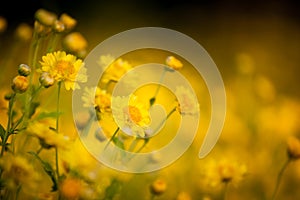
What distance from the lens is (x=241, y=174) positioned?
4.11 feet

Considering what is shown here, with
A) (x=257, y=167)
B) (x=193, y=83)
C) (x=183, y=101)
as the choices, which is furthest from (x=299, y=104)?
(x=183, y=101)

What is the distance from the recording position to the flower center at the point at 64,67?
1067 millimetres

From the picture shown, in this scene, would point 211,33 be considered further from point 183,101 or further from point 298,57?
point 183,101

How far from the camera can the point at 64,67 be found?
1067 mm

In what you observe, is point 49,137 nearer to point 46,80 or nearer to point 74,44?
point 46,80

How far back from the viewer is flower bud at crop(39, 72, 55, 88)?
1046mm

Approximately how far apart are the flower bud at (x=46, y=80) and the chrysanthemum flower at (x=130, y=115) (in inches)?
4.4

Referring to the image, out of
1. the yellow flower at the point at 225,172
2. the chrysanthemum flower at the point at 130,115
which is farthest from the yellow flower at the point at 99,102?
the yellow flower at the point at 225,172

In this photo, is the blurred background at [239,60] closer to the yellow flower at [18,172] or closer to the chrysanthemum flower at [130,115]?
the chrysanthemum flower at [130,115]

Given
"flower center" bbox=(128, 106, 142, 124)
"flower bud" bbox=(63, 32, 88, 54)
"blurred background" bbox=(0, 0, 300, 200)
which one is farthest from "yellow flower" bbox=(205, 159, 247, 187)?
"flower bud" bbox=(63, 32, 88, 54)

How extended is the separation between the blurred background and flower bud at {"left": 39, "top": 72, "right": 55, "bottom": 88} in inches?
16.4

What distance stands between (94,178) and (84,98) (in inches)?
5.4

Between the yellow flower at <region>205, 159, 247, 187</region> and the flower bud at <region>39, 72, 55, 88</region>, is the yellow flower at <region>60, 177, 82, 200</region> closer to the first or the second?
the flower bud at <region>39, 72, 55, 88</region>

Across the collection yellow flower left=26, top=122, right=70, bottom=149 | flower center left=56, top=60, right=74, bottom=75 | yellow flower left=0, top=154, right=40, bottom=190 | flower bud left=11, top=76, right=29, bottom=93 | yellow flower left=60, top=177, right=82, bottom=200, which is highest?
flower center left=56, top=60, right=74, bottom=75
